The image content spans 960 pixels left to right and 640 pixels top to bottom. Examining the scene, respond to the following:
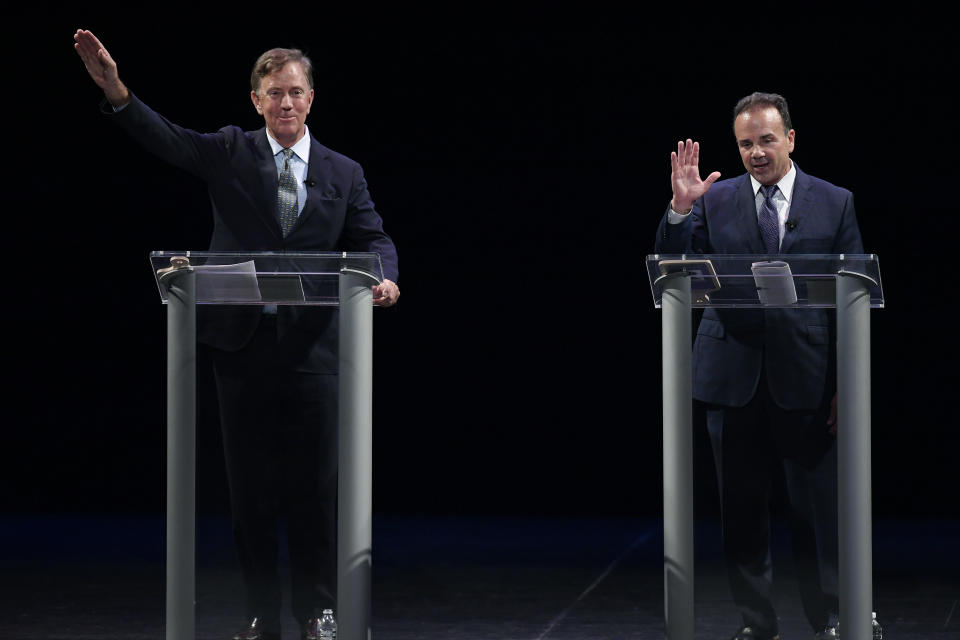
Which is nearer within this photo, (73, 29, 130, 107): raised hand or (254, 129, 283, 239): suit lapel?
(73, 29, 130, 107): raised hand

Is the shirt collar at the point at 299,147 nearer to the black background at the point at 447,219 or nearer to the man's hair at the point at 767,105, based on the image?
the man's hair at the point at 767,105

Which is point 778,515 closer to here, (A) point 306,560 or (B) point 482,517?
(A) point 306,560

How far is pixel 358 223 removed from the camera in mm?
3111

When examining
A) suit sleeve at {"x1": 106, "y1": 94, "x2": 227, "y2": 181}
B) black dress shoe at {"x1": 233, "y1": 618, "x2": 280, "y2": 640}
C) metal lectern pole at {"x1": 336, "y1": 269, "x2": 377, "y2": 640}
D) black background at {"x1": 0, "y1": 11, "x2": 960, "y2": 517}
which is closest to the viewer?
black dress shoe at {"x1": 233, "y1": 618, "x2": 280, "y2": 640}

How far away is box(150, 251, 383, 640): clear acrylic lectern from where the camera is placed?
7.89ft

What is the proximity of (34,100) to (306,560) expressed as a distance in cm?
422

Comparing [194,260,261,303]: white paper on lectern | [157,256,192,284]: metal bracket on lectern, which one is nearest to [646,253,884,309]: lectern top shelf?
[194,260,261,303]: white paper on lectern

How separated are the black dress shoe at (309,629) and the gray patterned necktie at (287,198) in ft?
3.00

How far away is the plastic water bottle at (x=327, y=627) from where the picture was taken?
245cm

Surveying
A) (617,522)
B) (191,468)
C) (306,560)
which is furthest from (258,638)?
(617,522)

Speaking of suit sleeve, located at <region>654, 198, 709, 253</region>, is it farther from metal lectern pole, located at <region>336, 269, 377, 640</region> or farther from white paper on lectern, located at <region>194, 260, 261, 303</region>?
white paper on lectern, located at <region>194, 260, 261, 303</region>

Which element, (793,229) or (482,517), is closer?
(793,229)

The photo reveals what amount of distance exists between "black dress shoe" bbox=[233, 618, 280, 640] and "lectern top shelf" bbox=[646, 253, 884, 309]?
3.31ft

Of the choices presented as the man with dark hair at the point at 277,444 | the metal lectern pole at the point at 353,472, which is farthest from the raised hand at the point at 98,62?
the metal lectern pole at the point at 353,472
